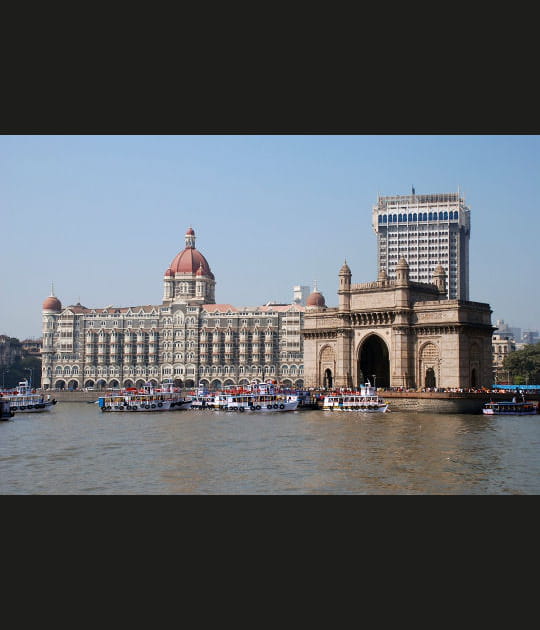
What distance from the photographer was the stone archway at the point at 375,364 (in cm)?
9181

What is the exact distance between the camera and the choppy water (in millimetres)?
32125

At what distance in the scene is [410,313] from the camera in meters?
84.0

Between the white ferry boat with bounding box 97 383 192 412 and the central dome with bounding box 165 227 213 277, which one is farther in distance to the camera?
the central dome with bounding box 165 227 213 277

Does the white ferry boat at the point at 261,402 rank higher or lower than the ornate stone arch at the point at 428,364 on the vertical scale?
lower

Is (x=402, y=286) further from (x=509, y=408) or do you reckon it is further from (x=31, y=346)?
(x=31, y=346)

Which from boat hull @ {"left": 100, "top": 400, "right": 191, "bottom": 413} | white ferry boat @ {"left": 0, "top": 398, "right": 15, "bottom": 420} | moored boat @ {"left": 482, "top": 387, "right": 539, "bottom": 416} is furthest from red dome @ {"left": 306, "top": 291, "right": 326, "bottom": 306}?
white ferry boat @ {"left": 0, "top": 398, "right": 15, "bottom": 420}

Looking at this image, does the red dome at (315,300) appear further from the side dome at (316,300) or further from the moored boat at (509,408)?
the moored boat at (509,408)

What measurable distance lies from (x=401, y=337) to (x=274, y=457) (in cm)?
4404

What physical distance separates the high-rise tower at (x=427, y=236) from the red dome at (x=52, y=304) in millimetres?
61338

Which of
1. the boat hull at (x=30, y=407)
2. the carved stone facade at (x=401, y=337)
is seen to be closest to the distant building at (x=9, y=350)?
the boat hull at (x=30, y=407)

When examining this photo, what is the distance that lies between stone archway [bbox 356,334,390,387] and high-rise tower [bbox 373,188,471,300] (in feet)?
249

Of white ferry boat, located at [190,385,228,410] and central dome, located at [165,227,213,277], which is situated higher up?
central dome, located at [165,227,213,277]

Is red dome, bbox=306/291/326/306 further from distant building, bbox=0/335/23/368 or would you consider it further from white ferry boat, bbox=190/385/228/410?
distant building, bbox=0/335/23/368

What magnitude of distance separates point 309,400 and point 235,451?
42.5 metres
